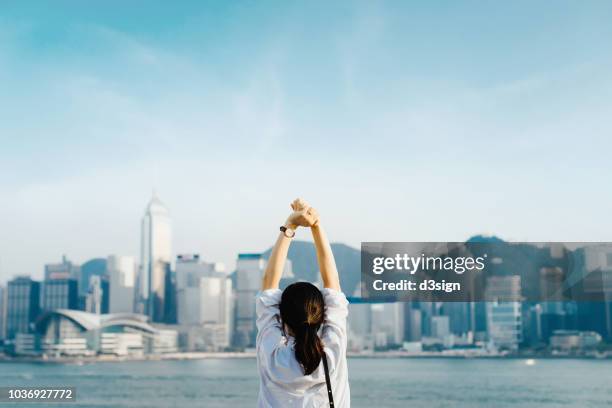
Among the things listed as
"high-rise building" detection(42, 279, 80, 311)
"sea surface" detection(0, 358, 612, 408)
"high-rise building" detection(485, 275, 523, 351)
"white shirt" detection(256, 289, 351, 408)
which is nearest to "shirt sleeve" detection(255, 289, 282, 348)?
"white shirt" detection(256, 289, 351, 408)

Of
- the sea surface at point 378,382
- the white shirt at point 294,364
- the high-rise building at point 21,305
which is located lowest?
the sea surface at point 378,382

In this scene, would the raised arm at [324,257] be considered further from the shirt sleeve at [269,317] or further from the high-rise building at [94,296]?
the high-rise building at [94,296]

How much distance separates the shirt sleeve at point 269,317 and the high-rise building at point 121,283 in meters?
54.6

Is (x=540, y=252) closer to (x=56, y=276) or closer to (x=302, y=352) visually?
(x=302, y=352)

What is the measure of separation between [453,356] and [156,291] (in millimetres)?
19434

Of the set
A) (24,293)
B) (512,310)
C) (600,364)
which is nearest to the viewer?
(600,364)

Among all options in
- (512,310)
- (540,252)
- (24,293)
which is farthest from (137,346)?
(540,252)

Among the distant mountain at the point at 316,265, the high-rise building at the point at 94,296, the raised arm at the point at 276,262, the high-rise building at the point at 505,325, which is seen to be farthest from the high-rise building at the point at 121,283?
the raised arm at the point at 276,262

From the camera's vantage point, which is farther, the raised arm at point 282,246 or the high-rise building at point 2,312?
the high-rise building at point 2,312

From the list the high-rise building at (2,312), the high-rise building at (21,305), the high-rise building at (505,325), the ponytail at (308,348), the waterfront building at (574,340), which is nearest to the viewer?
the ponytail at (308,348)

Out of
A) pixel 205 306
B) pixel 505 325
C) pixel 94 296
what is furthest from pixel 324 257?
pixel 94 296

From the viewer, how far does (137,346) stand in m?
49.4

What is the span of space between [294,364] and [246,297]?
165 ft

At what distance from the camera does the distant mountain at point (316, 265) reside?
52.5m
